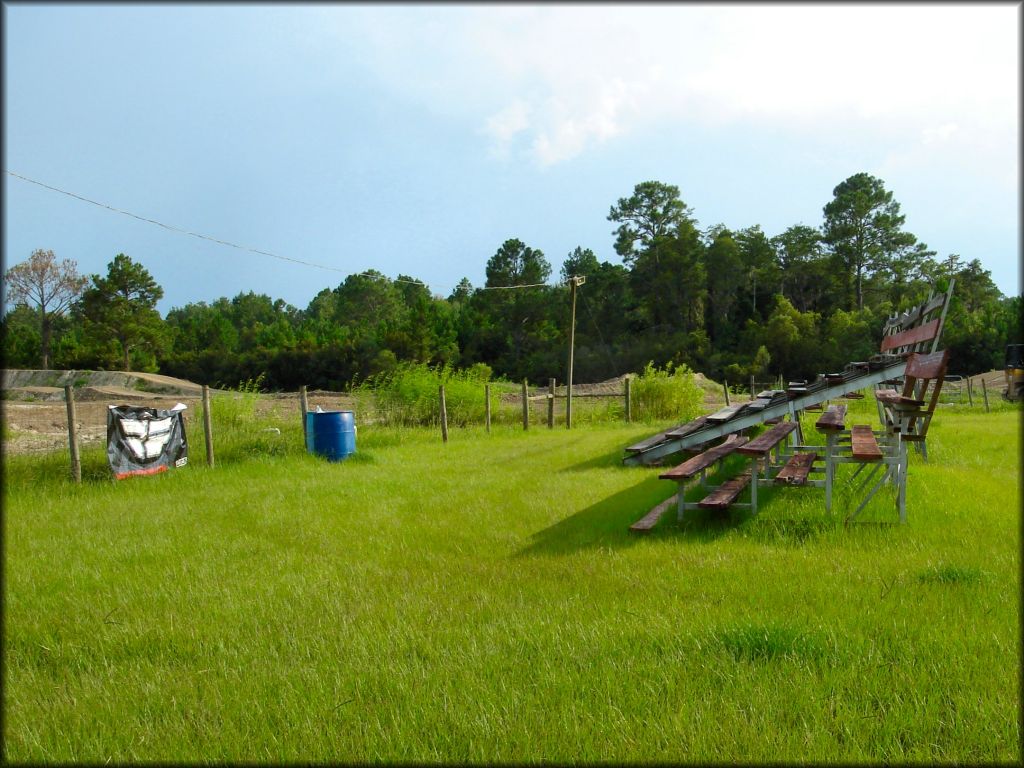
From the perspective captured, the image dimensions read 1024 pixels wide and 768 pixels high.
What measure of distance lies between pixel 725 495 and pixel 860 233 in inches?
1636

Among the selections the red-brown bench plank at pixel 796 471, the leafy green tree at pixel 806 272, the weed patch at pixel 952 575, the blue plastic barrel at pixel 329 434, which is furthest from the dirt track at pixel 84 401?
the leafy green tree at pixel 806 272

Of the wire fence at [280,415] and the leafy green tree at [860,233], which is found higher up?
the leafy green tree at [860,233]

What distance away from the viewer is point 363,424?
761 inches

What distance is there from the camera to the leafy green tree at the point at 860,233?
39.4m

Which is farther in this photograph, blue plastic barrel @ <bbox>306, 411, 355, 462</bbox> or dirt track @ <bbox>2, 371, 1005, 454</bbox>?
dirt track @ <bbox>2, 371, 1005, 454</bbox>

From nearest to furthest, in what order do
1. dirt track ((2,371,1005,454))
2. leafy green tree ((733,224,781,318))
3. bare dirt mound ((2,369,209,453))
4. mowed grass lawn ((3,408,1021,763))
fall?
mowed grass lawn ((3,408,1021,763))
bare dirt mound ((2,369,209,453))
dirt track ((2,371,1005,454))
leafy green tree ((733,224,781,318))

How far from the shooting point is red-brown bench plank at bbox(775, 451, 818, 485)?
629 cm

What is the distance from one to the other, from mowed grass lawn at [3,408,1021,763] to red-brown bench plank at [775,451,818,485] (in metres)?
0.22

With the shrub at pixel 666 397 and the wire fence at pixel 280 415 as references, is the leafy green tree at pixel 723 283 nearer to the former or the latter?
the wire fence at pixel 280 415

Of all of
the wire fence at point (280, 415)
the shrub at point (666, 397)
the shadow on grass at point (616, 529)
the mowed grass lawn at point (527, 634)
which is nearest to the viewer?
the mowed grass lawn at point (527, 634)

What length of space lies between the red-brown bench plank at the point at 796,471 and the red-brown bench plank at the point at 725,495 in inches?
13.4

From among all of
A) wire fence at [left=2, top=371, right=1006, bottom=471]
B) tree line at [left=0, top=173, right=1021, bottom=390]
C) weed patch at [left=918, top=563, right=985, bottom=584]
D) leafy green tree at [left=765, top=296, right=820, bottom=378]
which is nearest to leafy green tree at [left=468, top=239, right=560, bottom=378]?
tree line at [left=0, top=173, right=1021, bottom=390]

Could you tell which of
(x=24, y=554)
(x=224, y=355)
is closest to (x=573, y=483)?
(x=24, y=554)

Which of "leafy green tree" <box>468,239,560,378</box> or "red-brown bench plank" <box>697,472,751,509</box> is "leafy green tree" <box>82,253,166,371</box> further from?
"leafy green tree" <box>468,239,560,378</box>
